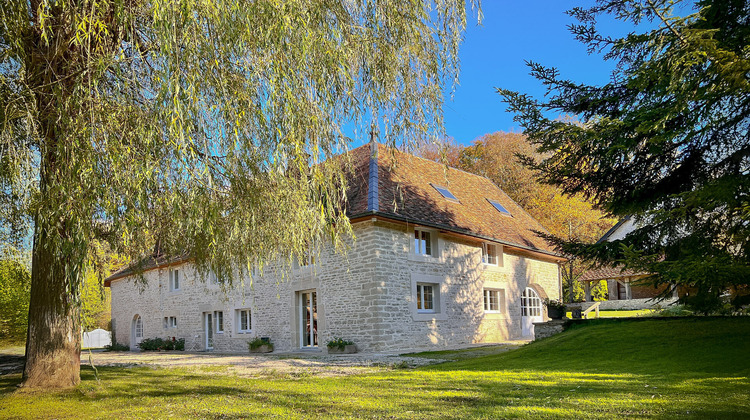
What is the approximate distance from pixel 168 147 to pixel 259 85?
1.04m

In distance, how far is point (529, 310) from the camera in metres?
19.4

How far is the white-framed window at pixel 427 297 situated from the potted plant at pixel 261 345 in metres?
4.47

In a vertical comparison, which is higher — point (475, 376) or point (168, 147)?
point (168, 147)

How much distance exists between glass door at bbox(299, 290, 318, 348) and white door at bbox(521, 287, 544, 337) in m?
7.31

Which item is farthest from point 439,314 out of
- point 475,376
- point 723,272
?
point 723,272

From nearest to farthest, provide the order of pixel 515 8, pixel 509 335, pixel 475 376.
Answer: pixel 515 8
pixel 475 376
pixel 509 335

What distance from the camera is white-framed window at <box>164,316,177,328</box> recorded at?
21.4 meters

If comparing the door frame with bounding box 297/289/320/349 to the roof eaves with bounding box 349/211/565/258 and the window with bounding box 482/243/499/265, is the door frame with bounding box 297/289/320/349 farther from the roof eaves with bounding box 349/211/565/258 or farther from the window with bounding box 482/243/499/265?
the window with bounding box 482/243/499/265

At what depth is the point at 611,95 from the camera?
9453 mm

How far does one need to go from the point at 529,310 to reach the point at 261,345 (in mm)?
9103

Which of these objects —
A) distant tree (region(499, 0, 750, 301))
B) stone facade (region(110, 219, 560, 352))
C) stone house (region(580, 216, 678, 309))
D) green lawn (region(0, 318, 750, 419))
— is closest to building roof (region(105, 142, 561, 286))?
stone facade (region(110, 219, 560, 352))

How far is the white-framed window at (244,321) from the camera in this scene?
Answer: 17688 mm

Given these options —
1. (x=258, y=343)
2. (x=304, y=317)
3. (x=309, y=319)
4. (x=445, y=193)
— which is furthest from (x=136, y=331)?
(x=445, y=193)

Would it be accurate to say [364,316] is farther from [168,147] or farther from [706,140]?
[168,147]
